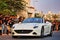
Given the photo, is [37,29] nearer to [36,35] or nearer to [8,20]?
[36,35]

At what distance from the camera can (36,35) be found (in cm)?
1716

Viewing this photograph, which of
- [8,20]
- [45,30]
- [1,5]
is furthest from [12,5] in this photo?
[45,30]

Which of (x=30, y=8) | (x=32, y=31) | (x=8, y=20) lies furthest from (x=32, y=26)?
(x=30, y=8)

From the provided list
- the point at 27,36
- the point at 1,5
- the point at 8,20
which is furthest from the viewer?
the point at 1,5

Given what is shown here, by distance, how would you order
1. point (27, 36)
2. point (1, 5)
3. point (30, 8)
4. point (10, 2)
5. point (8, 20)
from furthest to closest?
point (30, 8) → point (10, 2) → point (1, 5) → point (8, 20) → point (27, 36)

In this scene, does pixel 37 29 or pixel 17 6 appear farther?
pixel 17 6

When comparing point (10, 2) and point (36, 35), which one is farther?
point (10, 2)

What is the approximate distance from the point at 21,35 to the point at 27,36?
1290 millimetres

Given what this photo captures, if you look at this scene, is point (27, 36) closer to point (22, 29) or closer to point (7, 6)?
point (22, 29)

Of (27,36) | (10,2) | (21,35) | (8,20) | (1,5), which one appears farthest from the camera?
(10,2)

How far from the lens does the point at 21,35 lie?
663 inches

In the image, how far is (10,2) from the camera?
5066cm

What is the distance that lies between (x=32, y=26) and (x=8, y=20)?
8.23 m

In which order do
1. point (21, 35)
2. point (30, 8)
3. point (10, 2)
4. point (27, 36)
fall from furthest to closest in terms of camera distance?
1. point (30, 8)
2. point (10, 2)
3. point (27, 36)
4. point (21, 35)
